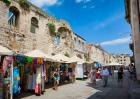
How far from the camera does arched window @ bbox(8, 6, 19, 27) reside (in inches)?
676

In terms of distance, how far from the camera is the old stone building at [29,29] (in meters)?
16.2

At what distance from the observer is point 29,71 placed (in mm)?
13375

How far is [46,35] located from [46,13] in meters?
2.49

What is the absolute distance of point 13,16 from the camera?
17750mm

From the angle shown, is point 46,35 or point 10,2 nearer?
point 10,2

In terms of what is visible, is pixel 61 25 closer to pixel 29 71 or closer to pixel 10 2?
pixel 10 2

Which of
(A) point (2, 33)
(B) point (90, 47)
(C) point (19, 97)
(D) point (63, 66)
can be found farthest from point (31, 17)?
(B) point (90, 47)

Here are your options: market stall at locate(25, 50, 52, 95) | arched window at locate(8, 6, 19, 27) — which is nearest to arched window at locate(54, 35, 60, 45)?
arched window at locate(8, 6, 19, 27)

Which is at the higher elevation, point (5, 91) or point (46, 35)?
point (46, 35)

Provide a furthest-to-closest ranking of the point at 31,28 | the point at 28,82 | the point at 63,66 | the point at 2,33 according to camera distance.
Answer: the point at 63,66, the point at 31,28, the point at 2,33, the point at 28,82

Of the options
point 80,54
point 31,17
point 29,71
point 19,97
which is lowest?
point 19,97

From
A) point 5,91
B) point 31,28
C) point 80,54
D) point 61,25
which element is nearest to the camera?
point 5,91

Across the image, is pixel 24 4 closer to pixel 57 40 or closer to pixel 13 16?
pixel 13 16

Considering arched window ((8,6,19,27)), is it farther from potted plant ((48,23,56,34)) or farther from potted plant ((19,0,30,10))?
potted plant ((48,23,56,34))
